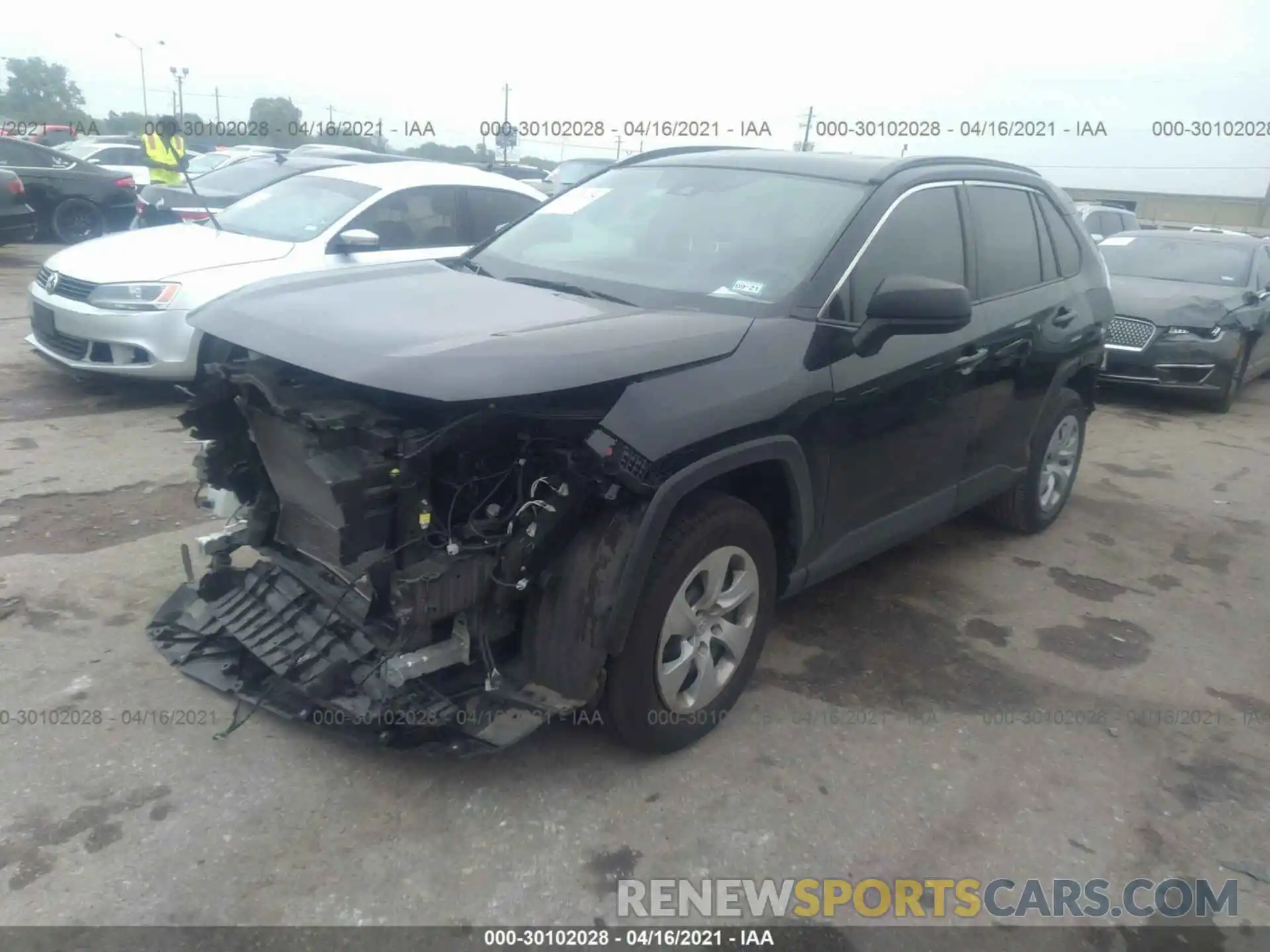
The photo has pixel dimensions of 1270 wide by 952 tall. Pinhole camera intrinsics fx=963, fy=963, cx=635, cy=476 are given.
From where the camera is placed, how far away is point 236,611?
326cm

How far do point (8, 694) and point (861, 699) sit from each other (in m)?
2.98

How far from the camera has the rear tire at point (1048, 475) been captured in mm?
5016

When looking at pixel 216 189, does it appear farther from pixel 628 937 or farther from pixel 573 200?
pixel 628 937

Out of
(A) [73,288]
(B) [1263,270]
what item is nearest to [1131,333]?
(B) [1263,270]

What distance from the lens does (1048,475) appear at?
529 cm

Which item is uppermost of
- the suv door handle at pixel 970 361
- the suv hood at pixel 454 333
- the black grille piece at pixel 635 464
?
the suv hood at pixel 454 333

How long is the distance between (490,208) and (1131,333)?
6.02 meters

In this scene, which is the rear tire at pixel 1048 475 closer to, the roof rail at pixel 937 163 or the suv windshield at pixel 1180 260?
the roof rail at pixel 937 163

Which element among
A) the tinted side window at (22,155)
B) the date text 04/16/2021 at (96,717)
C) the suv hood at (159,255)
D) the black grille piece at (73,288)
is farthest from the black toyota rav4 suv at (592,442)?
the tinted side window at (22,155)

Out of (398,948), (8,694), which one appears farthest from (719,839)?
(8,694)

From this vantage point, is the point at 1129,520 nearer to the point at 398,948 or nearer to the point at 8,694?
the point at 398,948

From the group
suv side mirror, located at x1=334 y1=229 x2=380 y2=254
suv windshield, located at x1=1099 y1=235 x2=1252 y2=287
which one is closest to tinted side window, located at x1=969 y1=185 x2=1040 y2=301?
suv side mirror, located at x1=334 y1=229 x2=380 y2=254

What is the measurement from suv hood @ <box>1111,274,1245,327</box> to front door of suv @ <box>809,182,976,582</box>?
5.83 metres

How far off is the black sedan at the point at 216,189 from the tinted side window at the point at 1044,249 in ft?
18.3
